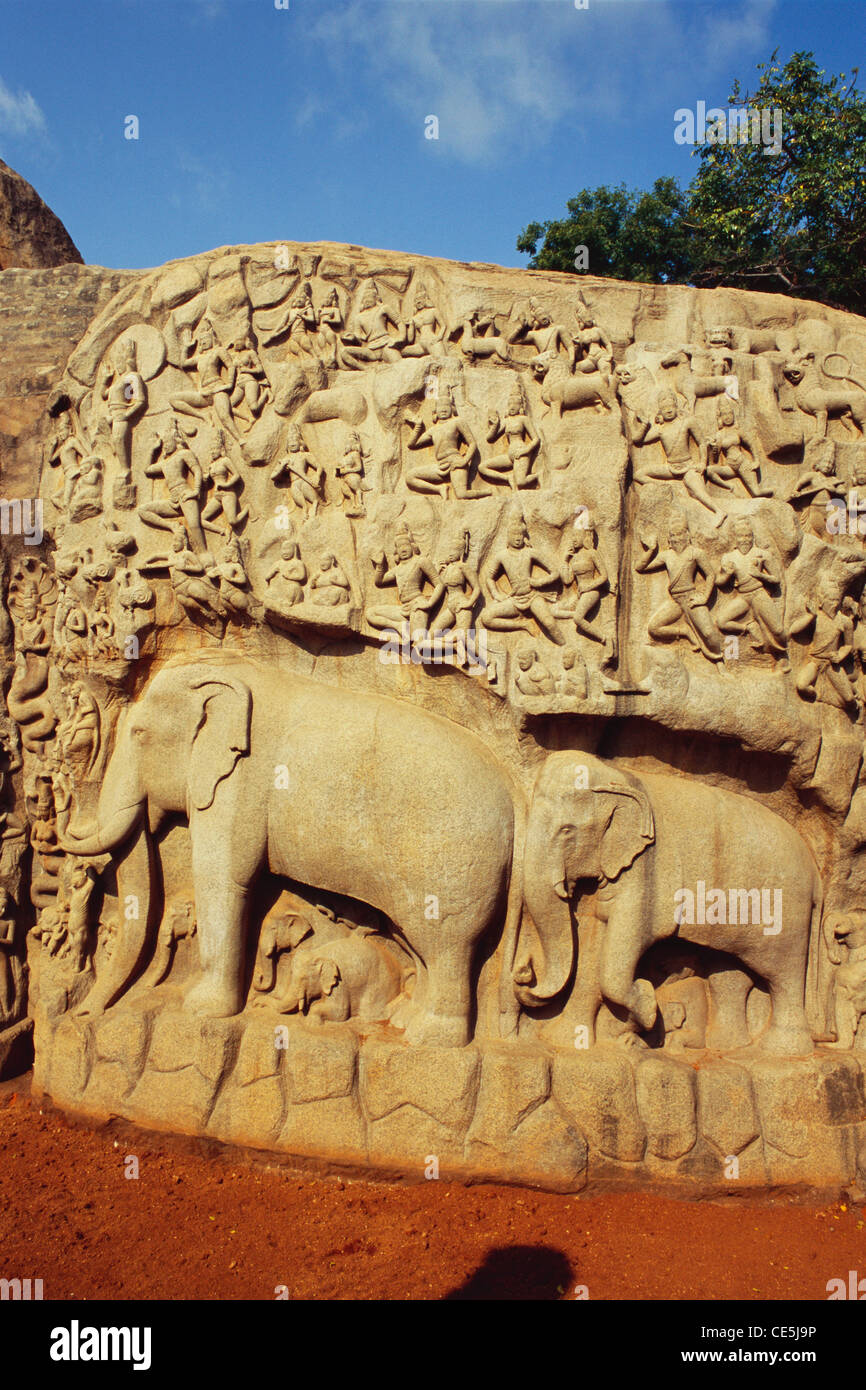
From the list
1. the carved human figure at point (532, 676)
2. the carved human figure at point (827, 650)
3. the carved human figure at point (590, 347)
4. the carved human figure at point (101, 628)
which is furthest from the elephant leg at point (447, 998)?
the carved human figure at point (590, 347)

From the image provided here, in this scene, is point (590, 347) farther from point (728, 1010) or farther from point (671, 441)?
point (728, 1010)

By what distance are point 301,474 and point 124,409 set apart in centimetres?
130

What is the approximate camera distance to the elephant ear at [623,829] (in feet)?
17.6

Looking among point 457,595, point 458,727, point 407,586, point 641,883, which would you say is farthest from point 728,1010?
point 407,586

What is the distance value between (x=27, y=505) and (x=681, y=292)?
4.73 meters

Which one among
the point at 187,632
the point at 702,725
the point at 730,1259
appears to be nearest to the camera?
the point at 730,1259

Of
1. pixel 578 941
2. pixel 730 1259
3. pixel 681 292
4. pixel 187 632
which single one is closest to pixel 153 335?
pixel 187 632

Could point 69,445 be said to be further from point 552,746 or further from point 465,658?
point 552,746

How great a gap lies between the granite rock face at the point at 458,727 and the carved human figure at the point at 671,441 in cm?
2

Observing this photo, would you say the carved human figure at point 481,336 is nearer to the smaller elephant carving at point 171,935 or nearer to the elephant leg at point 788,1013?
the smaller elephant carving at point 171,935

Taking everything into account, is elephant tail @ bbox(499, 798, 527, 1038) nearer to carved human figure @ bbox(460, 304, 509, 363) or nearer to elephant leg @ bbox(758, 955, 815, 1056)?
elephant leg @ bbox(758, 955, 815, 1056)

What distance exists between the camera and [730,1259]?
15.4 ft

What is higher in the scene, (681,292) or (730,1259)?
(681,292)

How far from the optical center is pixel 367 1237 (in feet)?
15.9
